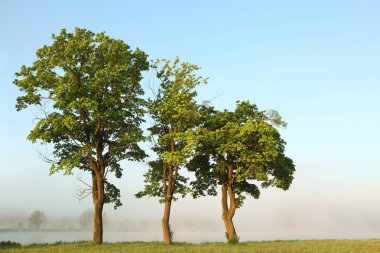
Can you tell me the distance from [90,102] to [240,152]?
18.2 metres

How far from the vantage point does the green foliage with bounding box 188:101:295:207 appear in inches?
1788

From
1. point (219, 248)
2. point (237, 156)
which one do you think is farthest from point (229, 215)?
point (219, 248)

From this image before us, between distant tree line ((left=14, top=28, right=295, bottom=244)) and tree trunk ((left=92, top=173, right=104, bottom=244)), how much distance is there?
106mm

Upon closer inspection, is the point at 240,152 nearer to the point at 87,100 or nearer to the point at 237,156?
the point at 237,156

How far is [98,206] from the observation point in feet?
143

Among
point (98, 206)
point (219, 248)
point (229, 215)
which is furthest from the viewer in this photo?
point (229, 215)

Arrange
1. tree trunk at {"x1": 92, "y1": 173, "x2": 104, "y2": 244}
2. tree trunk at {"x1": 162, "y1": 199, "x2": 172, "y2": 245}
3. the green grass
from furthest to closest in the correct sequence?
tree trunk at {"x1": 162, "y1": 199, "x2": 172, "y2": 245} < tree trunk at {"x1": 92, "y1": 173, "x2": 104, "y2": 244} < the green grass

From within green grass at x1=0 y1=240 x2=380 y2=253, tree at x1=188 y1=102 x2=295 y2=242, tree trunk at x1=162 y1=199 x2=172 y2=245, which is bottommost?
green grass at x1=0 y1=240 x2=380 y2=253

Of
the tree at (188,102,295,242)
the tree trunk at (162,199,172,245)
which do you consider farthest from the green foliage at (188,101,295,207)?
the tree trunk at (162,199,172,245)

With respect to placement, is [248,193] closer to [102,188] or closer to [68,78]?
[102,188]

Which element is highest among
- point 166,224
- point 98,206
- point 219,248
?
point 98,206

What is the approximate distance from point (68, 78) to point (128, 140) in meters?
9.23

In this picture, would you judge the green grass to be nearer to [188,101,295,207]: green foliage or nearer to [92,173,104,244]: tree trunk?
[92,173,104,244]: tree trunk

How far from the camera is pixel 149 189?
45.3m
